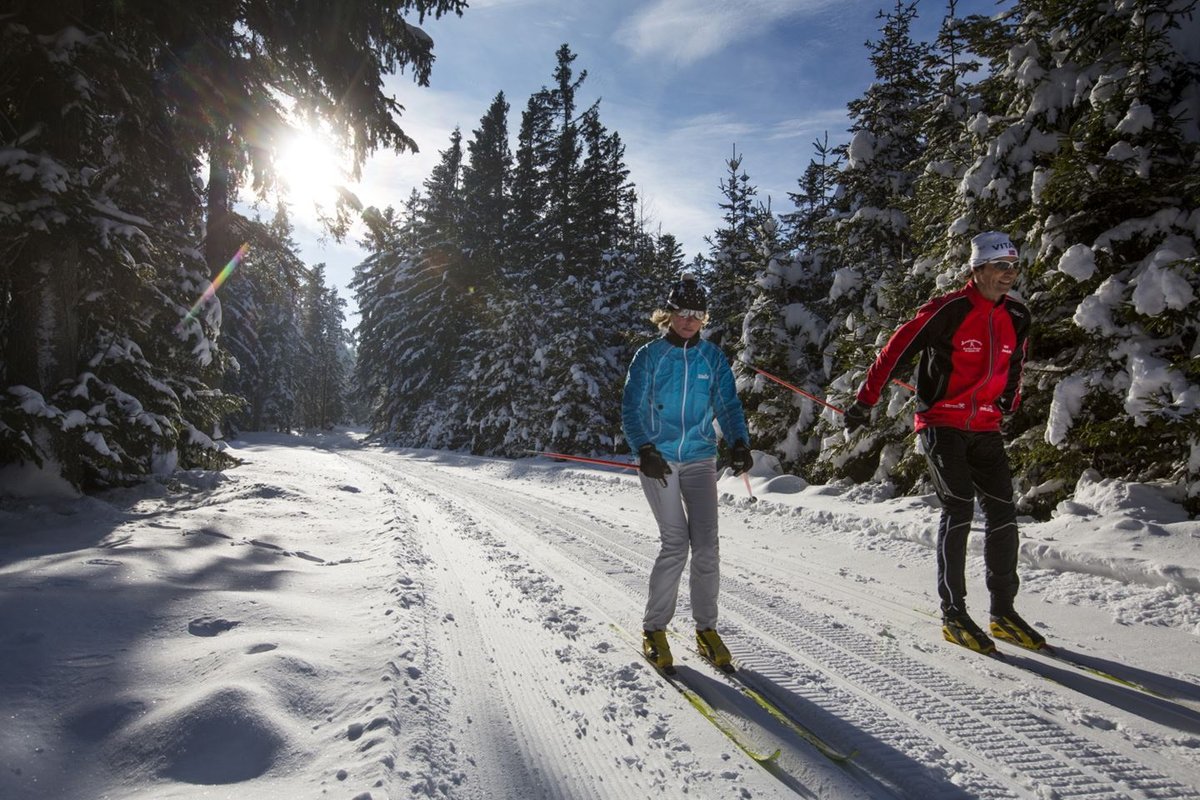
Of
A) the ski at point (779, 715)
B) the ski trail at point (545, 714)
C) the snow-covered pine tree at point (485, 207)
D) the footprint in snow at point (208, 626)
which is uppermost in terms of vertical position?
the snow-covered pine tree at point (485, 207)

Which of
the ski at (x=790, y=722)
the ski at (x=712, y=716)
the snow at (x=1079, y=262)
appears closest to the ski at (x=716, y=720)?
the ski at (x=712, y=716)

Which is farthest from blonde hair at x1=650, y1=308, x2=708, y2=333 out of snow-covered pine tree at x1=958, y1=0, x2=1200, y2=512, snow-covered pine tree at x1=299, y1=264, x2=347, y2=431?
snow-covered pine tree at x1=299, y1=264, x2=347, y2=431

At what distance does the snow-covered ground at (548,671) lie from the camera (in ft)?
7.72

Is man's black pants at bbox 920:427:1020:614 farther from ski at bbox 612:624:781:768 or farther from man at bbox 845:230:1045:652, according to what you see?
ski at bbox 612:624:781:768

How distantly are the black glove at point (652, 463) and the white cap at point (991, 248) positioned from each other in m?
2.30

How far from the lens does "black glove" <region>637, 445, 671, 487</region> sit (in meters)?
3.51

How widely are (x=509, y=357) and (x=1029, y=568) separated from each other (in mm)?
21626

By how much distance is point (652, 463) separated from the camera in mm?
3512

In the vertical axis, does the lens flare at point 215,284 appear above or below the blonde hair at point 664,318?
above

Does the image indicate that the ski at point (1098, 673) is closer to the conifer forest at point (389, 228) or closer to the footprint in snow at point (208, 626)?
the conifer forest at point (389, 228)

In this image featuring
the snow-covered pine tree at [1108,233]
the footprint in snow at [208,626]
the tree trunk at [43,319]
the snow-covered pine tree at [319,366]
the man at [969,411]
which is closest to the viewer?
the footprint in snow at [208,626]

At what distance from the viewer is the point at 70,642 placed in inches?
122

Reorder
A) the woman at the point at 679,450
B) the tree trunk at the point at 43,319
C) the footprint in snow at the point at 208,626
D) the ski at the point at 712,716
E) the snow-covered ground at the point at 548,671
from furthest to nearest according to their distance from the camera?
the tree trunk at the point at 43,319 < the woman at the point at 679,450 < the footprint in snow at the point at 208,626 < the ski at the point at 712,716 < the snow-covered ground at the point at 548,671

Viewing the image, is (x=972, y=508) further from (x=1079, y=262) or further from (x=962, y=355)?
(x=1079, y=262)
